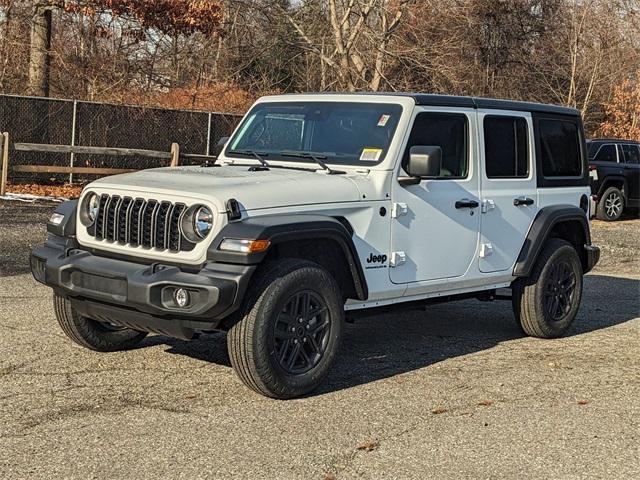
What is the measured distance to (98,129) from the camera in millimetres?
20750

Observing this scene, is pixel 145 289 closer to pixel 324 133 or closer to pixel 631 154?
pixel 324 133

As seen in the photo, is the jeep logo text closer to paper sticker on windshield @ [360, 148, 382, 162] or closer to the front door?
the front door

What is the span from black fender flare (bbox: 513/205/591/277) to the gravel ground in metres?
0.67

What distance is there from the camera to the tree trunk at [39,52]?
22.0m

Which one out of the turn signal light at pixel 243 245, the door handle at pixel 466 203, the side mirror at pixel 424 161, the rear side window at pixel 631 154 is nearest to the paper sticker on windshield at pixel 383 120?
the side mirror at pixel 424 161

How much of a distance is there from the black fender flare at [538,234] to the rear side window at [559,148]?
349mm

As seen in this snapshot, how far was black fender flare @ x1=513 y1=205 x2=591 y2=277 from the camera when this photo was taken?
780 centimetres

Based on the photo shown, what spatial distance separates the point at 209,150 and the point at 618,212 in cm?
936

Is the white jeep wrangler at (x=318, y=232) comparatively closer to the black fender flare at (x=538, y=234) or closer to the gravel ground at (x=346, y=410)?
the black fender flare at (x=538, y=234)

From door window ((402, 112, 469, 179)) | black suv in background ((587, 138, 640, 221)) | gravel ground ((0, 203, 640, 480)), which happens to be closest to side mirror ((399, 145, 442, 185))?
door window ((402, 112, 469, 179))

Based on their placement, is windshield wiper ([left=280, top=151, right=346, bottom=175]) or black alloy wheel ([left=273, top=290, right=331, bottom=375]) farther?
windshield wiper ([left=280, top=151, right=346, bottom=175])

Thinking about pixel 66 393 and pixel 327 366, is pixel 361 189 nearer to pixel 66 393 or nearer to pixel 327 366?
pixel 327 366

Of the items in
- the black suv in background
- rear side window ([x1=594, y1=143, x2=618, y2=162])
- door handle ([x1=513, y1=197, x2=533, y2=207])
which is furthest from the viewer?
rear side window ([x1=594, y1=143, x2=618, y2=162])

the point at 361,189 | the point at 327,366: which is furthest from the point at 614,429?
the point at 361,189
